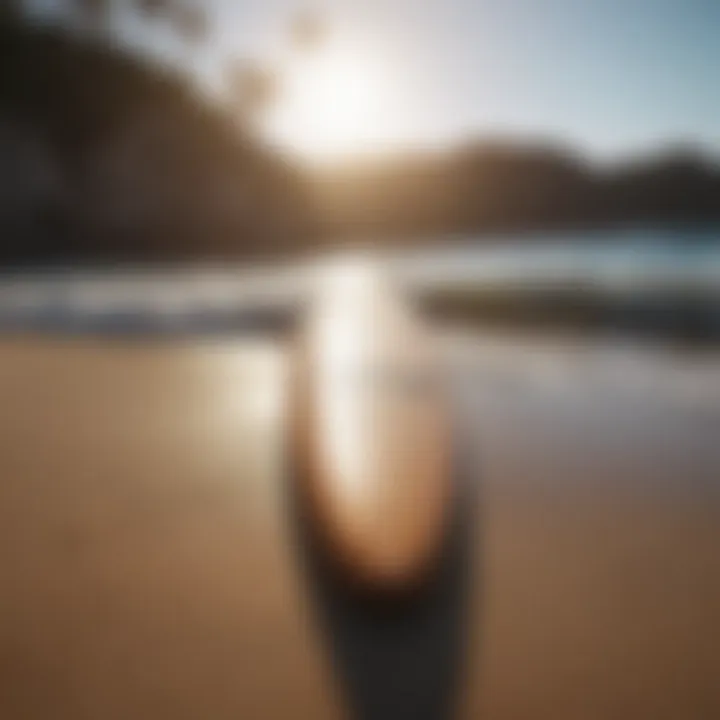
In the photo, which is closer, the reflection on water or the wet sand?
the wet sand

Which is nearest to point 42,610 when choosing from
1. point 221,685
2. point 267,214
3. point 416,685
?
point 221,685

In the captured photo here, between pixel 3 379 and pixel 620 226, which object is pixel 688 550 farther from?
pixel 620 226

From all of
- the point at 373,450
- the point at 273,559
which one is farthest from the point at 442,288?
the point at 273,559

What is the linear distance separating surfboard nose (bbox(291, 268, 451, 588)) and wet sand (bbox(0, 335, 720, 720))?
0.21ft

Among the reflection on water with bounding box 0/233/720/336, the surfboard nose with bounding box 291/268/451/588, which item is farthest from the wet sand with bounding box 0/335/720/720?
the reflection on water with bounding box 0/233/720/336

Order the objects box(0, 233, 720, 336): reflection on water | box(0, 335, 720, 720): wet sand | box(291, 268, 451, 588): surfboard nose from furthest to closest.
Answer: box(0, 233, 720, 336): reflection on water < box(291, 268, 451, 588): surfboard nose < box(0, 335, 720, 720): wet sand

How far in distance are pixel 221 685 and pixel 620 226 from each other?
419 centimetres

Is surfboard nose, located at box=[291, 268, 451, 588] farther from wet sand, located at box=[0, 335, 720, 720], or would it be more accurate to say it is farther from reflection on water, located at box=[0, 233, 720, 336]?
reflection on water, located at box=[0, 233, 720, 336]

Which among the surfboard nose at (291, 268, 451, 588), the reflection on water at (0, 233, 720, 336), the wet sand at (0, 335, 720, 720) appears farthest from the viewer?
the reflection on water at (0, 233, 720, 336)

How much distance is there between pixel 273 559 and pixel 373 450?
200mm

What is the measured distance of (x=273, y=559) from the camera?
80 cm

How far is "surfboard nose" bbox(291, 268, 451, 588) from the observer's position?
726 millimetres

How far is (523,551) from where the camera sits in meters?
0.83

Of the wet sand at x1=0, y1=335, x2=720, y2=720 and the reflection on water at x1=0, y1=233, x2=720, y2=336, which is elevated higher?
the reflection on water at x1=0, y1=233, x2=720, y2=336
